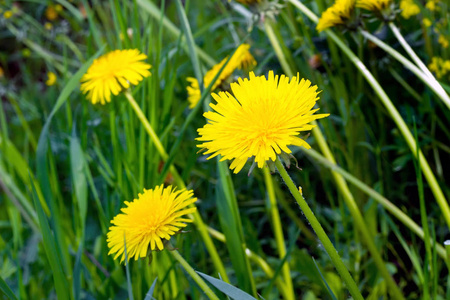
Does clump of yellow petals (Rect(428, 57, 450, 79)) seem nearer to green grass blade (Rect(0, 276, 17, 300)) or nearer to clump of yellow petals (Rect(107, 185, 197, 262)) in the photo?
clump of yellow petals (Rect(107, 185, 197, 262))

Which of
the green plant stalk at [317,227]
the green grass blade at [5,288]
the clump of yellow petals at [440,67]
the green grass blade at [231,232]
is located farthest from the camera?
the clump of yellow petals at [440,67]

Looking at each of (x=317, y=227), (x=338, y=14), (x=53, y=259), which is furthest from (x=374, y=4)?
(x=53, y=259)

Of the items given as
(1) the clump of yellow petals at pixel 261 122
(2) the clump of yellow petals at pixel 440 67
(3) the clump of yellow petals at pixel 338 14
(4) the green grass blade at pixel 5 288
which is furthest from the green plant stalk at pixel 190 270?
(2) the clump of yellow petals at pixel 440 67

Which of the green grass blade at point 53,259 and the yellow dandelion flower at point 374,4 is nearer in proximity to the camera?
the green grass blade at point 53,259

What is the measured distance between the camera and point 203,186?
1.27 meters

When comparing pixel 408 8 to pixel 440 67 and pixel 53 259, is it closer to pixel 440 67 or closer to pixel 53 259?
pixel 440 67

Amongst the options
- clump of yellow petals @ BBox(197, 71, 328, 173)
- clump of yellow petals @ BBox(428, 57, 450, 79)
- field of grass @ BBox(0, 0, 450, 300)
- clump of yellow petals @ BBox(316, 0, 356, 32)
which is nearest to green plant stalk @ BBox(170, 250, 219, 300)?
field of grass @ BBox(0, 0, 450, 300)

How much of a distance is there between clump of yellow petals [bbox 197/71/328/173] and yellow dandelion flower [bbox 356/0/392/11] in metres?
0.30

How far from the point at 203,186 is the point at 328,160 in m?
0.59

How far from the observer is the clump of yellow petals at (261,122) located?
15.4 inches

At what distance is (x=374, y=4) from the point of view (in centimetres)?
66

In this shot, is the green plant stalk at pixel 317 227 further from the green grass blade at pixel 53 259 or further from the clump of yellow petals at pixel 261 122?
the green grass blade at pixel 53 259

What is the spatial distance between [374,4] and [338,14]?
2.0 inches

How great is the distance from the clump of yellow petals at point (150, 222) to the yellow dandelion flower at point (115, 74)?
0.24 m
